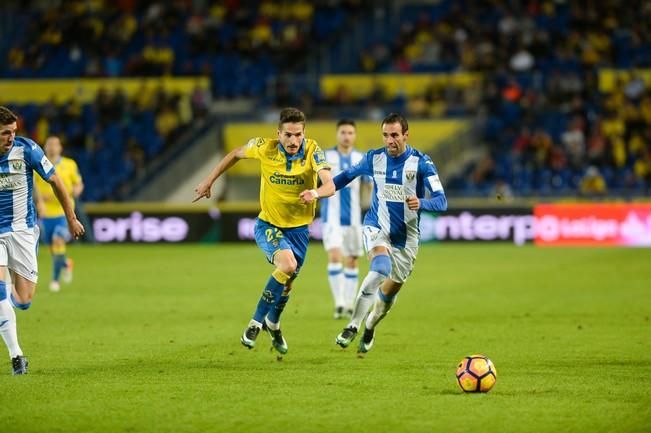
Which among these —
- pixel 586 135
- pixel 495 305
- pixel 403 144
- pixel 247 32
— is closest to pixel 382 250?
pixel 403 144

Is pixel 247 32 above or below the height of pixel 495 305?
above

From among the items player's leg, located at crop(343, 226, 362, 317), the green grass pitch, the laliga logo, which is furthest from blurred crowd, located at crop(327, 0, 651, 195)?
player's leg, located at crop(343, 226, 362, 317)

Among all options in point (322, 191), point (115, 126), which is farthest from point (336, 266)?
point (115, 126)

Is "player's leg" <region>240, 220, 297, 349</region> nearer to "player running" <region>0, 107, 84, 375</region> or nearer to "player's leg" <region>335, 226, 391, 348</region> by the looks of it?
"player's leg" <region>335, 226, 391, 348</region>

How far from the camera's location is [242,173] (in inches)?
1375

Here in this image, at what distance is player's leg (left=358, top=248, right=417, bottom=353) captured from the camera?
1130cm

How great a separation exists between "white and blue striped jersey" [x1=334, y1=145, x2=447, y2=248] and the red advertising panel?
1752 cm

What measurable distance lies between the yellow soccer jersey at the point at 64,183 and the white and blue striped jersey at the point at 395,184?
8.71 meters

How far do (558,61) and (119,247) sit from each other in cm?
1413

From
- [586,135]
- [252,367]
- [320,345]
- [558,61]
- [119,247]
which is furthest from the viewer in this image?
A: [558,61]

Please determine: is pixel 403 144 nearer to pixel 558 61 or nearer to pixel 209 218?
pixel 209 218

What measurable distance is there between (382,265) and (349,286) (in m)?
3.98

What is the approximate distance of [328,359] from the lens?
11164 millimetres

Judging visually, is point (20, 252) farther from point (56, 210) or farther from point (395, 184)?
point (56, 210)
